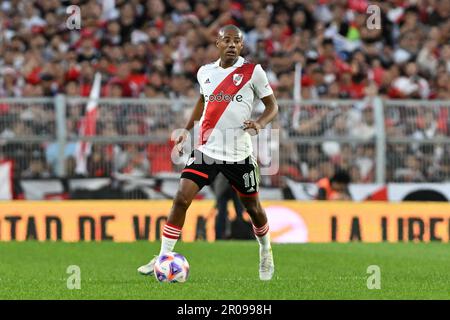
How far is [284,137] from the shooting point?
22297 millimetres

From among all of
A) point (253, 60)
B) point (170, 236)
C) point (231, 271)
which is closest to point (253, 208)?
point (170, 236)

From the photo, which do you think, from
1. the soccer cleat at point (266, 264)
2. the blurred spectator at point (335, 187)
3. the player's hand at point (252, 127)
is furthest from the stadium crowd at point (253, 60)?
the player's hand at point (252, 127)

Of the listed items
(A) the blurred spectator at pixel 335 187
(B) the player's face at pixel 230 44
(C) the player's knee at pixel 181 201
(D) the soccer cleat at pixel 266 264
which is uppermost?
(B) the player's face at pixel 230 44

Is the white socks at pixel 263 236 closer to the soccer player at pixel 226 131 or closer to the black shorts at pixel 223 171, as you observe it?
the soccer player at pixel 226 131

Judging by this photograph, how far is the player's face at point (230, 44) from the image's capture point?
39.2 ft

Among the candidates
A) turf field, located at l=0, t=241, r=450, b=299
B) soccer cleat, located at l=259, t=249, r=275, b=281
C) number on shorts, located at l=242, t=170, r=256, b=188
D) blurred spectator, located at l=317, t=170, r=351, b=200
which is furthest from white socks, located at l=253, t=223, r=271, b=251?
blurred spectator, located at l=317, t=170, r=351, b=200

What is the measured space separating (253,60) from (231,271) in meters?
11.6

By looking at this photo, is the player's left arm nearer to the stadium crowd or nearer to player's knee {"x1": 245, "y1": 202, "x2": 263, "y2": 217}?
player's knee {"x1": 245, "y1": 202, "x2": 263, "y2": 217}

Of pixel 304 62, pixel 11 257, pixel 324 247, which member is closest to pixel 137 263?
pixel 11 257

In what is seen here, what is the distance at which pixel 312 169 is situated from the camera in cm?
2258

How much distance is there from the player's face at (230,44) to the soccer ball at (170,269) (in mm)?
2186
